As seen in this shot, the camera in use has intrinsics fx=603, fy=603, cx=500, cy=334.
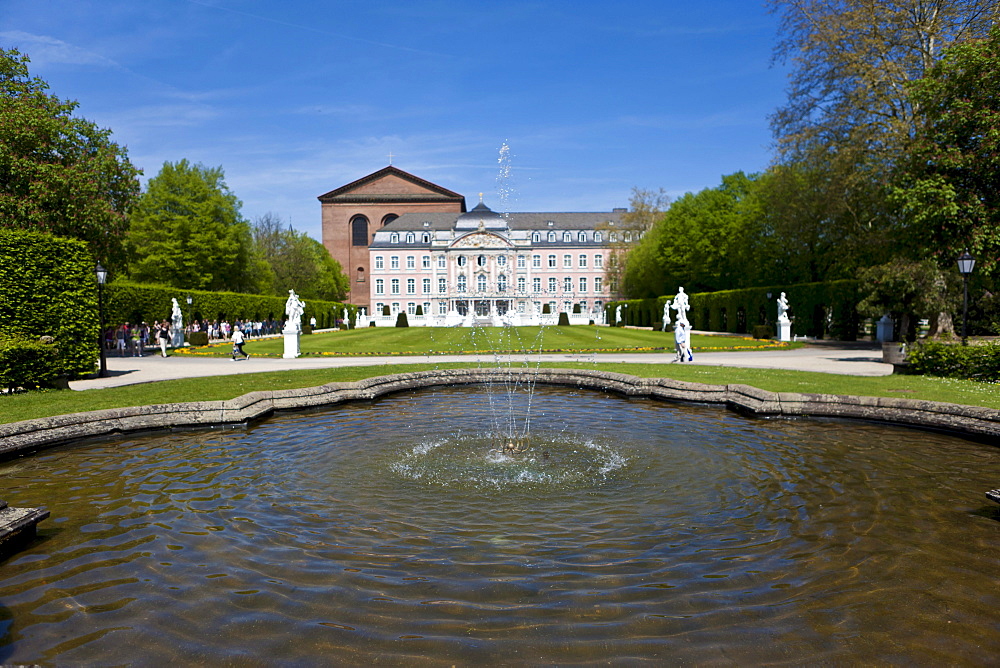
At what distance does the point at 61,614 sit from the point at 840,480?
645 cm

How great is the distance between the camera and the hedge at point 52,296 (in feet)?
45.7

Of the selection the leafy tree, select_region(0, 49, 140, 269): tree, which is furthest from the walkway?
select_region(0, 49, 140, 269): tree

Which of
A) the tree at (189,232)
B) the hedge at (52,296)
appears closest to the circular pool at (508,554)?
the hedge at (52,296)

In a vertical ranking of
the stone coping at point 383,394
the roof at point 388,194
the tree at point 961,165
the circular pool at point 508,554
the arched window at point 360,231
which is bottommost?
the circular pool at point 508,554

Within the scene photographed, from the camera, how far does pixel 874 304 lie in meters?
23.2

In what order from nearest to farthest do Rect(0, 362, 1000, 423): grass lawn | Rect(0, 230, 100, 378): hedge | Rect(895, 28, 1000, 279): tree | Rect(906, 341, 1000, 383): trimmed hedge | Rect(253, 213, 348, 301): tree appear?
Rect(0, 362, 1000, 423): grass lawn, Rect(906, 341, 1000, 383): trimmed hedge, Rect(0, 230, 100, 378): hedge, Rect(895, 28, 1000, 279): tree, Rect(253, 213, 348, 301): tree

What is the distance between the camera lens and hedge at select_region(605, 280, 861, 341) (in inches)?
1248

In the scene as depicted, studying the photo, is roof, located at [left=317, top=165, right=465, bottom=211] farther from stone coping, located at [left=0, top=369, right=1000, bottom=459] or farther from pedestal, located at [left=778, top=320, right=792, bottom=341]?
stone coping, located at [left=0, top=369, right=1000, bottom=459]

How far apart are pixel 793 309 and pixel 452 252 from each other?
54.5 metres

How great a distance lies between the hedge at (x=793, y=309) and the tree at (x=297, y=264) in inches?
1476

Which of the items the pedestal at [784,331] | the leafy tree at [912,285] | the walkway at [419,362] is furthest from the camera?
the pedestal at [784,331]

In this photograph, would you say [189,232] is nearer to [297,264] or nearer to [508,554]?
[297,264]

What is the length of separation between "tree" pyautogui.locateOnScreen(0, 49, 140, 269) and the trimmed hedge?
2746cm

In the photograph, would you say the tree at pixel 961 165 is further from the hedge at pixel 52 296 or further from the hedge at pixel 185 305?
the hedge at pixel 185 305
